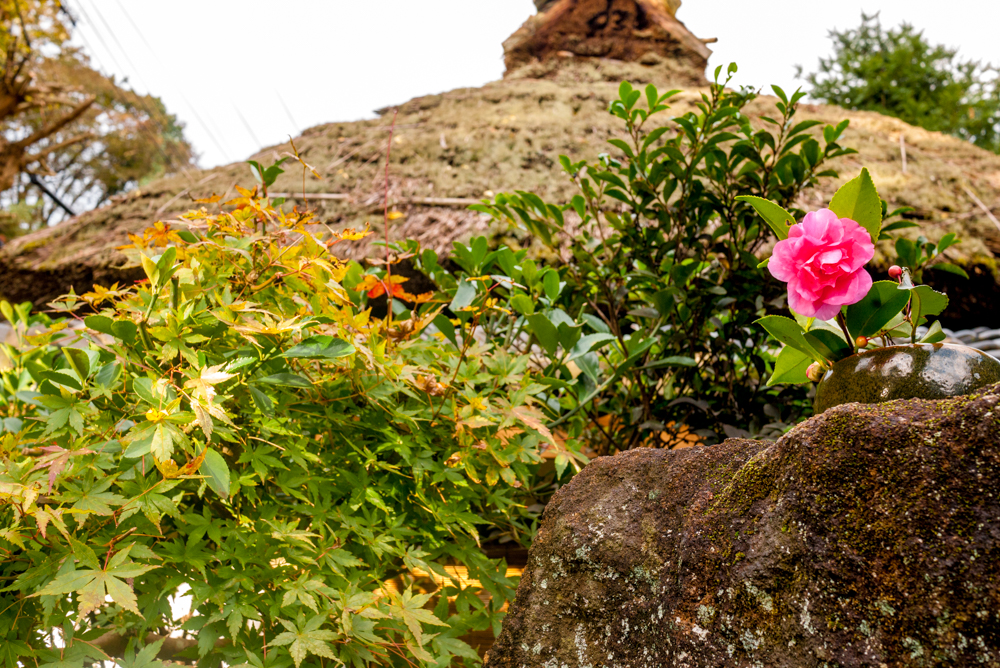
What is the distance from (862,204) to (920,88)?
35.9 ft

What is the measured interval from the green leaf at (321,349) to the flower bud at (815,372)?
2.51 ft

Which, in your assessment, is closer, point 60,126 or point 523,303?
point 523,303

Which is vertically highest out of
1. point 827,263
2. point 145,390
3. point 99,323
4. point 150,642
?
point 99,323

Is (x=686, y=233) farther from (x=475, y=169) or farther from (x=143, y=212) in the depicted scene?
(x=143, y=212)

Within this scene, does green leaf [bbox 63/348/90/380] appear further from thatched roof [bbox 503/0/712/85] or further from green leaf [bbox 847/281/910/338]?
thatched roof [bbox 503/0/712/85]

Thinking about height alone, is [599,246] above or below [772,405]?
above

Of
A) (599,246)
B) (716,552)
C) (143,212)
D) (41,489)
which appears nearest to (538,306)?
(599,246)

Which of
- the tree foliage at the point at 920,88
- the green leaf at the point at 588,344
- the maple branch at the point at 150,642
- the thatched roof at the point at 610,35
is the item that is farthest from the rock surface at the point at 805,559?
the tree foliage at the point at 920,88

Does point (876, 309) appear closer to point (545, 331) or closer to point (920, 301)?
point (920, 301)

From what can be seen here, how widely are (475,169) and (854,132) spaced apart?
2971 mm

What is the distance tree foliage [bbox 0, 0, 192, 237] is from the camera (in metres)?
8.62

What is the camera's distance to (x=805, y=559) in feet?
2.13

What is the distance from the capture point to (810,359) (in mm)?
929

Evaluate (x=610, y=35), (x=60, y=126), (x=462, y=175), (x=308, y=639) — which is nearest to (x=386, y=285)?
(x=308, y=639)
